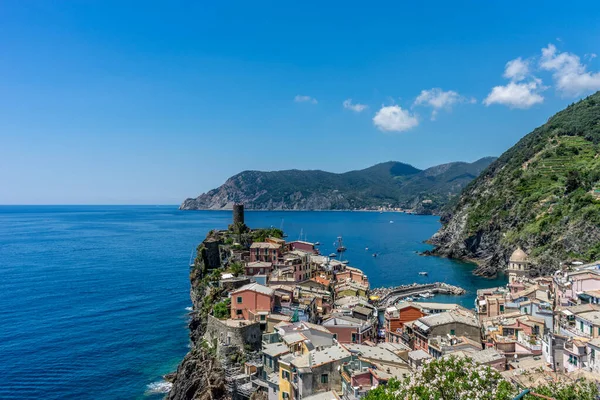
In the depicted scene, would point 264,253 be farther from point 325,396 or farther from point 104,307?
point 325,396

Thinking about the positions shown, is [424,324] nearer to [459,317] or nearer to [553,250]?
[459,317]

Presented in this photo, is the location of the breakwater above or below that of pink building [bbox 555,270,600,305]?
below

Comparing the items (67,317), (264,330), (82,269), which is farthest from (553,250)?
(82,269)

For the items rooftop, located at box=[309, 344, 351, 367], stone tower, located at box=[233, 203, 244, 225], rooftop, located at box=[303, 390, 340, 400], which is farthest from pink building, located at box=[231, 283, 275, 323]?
stone tower, located at box=[233, 203, 244, 225]

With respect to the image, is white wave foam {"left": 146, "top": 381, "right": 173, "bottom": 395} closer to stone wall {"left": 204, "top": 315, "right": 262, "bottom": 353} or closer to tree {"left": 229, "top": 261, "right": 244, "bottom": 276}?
stone wall {"left": 204, "top": 315, "right": 262, "bottom": 353}

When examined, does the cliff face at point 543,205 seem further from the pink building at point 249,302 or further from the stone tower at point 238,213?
the pink building at point 249,302

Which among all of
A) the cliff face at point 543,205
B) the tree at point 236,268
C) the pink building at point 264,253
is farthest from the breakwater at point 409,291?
the tree at point 236,268

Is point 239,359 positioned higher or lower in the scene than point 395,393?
lower

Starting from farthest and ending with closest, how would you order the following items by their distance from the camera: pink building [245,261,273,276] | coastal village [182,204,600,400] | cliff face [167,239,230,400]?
pink building [245,261,273,276]
cliff face [167,239,230,400]
coastal village [182,204,600,400]
